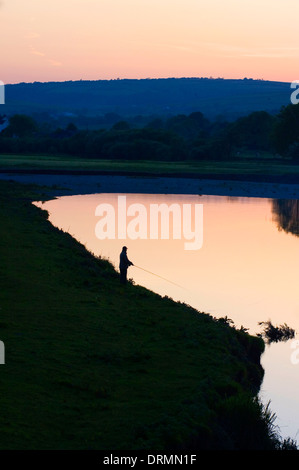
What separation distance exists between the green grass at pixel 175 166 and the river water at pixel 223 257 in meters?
22.3

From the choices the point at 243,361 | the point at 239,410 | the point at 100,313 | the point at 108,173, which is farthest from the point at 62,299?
the point at 108,173

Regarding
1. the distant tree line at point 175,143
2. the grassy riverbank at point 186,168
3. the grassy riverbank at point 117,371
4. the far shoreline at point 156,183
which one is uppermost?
the distant tree line at point 175,143

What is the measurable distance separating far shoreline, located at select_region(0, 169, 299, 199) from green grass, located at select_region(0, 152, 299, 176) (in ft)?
7.01

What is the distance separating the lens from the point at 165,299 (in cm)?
2148

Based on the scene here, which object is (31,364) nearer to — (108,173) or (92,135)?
(108,173)

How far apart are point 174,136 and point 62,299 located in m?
90.5

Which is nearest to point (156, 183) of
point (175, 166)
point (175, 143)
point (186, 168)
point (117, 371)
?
point (186, 168)

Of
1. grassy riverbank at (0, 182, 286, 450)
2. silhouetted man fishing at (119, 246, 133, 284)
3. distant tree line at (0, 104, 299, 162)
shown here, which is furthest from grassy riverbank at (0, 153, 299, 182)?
grassy riverbank at (0, 182, 286, 450)

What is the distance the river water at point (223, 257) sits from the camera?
62.2ft

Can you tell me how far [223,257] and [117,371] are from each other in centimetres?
1955

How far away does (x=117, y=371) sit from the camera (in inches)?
569

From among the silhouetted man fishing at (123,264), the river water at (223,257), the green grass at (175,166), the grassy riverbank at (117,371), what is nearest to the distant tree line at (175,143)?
the green grass at (175,166)

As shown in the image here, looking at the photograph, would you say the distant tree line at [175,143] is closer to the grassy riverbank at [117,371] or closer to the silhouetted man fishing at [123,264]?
the silhouetted man fishing at [123,264]

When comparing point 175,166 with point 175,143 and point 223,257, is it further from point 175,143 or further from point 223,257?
point 223,257
